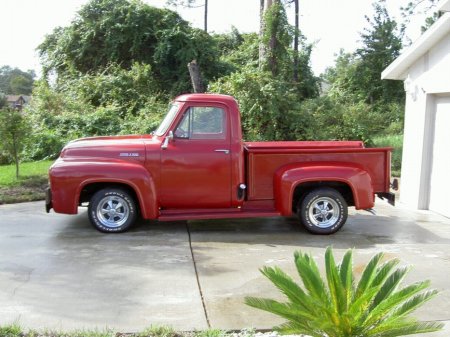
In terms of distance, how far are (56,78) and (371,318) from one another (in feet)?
84.1

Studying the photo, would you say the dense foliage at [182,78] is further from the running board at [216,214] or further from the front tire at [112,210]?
the front tire at [112,210]

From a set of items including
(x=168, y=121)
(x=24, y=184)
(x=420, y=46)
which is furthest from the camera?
(x=24, y=184)

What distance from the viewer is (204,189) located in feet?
24.6

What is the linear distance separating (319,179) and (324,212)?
1.93 ft

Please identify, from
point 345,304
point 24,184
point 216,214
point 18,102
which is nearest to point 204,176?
point 216,214

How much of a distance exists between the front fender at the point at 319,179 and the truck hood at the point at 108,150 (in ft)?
6.61

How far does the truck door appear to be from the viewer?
7.44 m

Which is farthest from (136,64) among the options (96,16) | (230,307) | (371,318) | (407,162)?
(371,318)

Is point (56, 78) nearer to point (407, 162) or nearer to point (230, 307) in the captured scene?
point (407, 162)

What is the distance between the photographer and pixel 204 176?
24.5 feet

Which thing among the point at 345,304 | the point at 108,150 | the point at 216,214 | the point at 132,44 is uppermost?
the point at 132,44

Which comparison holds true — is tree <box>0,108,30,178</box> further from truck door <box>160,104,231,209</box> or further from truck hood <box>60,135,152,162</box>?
truck door <box>160,104,231,209</box>

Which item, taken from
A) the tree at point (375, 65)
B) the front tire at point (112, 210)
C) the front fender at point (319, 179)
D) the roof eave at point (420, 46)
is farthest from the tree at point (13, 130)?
the tree at point (375, 65)

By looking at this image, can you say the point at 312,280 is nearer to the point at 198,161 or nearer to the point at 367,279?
the point at 367,279
